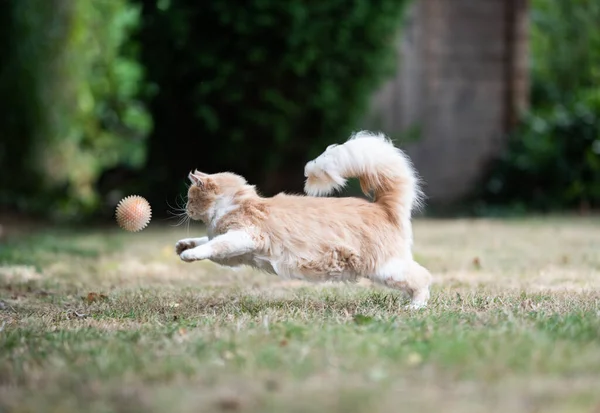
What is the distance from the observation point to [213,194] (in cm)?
413

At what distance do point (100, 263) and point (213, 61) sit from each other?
136 inches

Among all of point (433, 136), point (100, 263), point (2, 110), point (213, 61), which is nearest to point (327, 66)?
point (213, 61)

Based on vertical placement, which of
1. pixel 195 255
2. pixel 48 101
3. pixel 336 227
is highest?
pixel 48 101

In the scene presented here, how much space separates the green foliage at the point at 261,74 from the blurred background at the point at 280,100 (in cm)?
2

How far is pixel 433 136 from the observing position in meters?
11.7

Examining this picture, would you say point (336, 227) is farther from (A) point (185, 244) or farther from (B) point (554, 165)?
(B) point (554, 165)

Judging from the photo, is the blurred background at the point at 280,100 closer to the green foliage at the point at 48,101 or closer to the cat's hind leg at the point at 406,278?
the green foliage at the point at 48,101

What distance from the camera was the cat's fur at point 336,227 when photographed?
388 cm

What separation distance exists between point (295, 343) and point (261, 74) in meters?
6.54

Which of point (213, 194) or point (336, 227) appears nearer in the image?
point (336, 227)

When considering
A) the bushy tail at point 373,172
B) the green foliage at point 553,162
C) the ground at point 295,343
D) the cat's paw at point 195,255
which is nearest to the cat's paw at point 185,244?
the ground at point 295,343

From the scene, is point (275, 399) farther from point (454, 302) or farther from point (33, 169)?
point (33, 169)

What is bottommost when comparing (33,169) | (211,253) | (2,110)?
(211,253)

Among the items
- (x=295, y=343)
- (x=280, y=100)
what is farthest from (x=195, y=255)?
(x=280, y=100)
